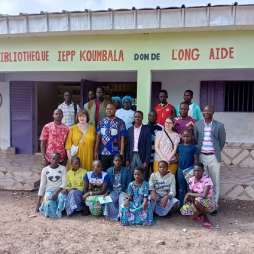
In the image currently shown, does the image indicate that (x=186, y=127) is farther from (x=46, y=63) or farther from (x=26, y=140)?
(x=26, y=140)

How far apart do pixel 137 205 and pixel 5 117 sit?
580 cm

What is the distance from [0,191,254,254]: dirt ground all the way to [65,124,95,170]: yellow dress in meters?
0.85

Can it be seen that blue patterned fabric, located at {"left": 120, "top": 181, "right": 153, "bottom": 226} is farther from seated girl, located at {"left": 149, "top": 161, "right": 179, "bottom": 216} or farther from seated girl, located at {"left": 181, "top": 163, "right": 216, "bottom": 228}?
seated girl, located at {"left": 181, "top": 163, "right": 216, "bottom": 228}

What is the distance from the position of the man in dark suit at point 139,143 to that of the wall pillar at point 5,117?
17.0 ft

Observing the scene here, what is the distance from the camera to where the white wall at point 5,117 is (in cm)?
1005

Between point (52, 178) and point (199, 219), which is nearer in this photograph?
point (199, 219)

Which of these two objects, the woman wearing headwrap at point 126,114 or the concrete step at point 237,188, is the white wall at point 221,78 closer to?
the concrete step at point 237,188

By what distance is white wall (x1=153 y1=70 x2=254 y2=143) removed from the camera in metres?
8.59

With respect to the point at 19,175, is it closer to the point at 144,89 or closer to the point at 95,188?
the point at 95,188

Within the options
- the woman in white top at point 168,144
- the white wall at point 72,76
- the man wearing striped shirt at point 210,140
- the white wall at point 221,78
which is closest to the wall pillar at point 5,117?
the white wall at point 72,76

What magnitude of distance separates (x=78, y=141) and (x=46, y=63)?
6.32 feet

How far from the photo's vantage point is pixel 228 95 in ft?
28.8

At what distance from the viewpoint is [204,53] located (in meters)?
6.36

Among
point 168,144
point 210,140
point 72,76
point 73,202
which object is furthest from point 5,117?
point 210,140
